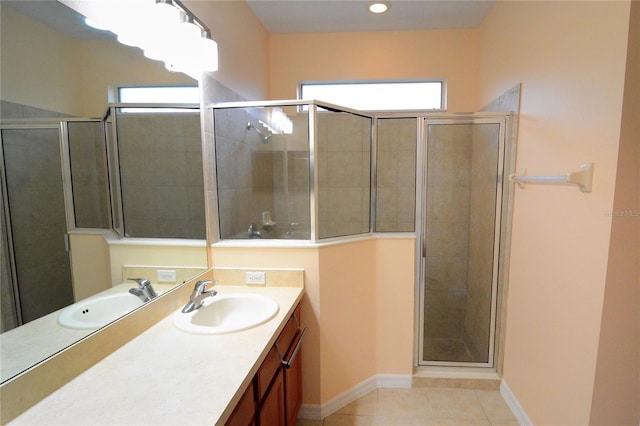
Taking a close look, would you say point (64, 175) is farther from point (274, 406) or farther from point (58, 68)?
point (274, 406)

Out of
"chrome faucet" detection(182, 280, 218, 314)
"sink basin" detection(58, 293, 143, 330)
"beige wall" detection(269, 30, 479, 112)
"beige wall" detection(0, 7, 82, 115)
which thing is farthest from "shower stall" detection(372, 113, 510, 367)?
"beige wall" detection(0, 7, 82, 115)

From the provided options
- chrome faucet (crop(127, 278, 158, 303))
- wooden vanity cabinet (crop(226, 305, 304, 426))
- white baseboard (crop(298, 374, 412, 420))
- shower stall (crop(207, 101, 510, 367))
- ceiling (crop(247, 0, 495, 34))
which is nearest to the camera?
wooden vanity cabinet (crop(226, 305, 304, 426))

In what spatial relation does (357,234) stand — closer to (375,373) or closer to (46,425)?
(375,373)

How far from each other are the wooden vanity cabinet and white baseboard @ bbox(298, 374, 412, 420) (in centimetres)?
19

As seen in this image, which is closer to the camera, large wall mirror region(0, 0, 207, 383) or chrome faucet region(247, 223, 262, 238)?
large wall mirror region(0, 0, 207, 383)

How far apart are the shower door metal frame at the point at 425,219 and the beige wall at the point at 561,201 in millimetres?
150

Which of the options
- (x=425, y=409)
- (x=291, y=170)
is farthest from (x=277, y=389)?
(x=291, y=170)

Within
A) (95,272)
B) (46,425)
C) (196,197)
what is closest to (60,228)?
(95,272)

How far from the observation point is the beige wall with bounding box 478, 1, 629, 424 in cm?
121

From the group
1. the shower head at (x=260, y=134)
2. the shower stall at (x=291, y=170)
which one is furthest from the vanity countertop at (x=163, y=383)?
the shower head at (x=260, y=134)

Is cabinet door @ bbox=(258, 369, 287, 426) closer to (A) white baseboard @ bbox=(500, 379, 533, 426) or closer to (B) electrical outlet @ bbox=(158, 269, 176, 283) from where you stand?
(B) electrical outlet @ bbox=(158, 269, 176, 283)

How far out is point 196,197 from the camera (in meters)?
1.74

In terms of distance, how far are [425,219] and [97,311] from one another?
2028 millimetres

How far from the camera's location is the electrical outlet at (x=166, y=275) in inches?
56.9
